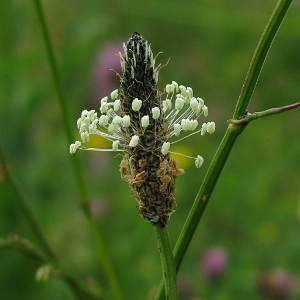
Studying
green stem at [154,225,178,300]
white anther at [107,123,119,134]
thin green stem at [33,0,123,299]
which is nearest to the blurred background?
thin green stem at [33,0,123,299]

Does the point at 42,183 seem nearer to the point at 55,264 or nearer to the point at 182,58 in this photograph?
the point at 55,264

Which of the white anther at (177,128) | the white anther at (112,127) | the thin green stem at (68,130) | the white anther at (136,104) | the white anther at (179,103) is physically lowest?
the thin green stem at (68,130)

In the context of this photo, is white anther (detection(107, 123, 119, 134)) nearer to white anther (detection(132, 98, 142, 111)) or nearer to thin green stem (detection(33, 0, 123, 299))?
white anther (detection(132, 98, 142, 111))

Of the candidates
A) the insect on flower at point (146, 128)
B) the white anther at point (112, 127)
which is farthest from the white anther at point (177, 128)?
the white anther at point (112, 127)

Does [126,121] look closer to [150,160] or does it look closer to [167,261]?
[150,160]

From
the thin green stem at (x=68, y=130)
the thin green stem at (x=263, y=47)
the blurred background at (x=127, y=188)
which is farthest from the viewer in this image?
the blurred background at (x=127, y=188)

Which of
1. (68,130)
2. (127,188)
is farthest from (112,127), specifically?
(127,188)

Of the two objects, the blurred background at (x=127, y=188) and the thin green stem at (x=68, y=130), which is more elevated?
the thin green stem at (x=68, y=130)

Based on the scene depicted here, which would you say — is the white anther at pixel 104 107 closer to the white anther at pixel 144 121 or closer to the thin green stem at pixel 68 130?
the white anther at pixel 144 121
